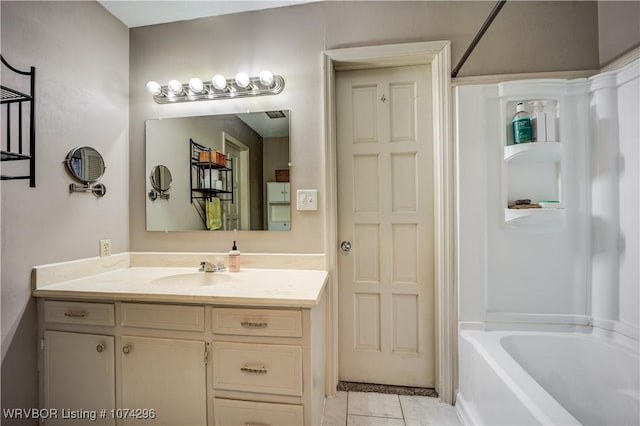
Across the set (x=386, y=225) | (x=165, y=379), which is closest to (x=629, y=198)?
(x=386, y=225)

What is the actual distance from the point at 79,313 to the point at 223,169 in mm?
1029

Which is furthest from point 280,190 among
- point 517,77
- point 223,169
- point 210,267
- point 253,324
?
point 517,77

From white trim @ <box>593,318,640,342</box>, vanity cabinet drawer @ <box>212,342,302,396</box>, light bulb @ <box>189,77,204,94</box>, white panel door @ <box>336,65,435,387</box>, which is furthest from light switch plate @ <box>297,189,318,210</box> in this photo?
white trim @ <box>593,318,640,342</box>

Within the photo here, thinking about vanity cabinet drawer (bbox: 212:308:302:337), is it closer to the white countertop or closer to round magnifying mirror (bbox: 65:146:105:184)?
the white countertop

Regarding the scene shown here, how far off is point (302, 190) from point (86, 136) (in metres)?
1.28

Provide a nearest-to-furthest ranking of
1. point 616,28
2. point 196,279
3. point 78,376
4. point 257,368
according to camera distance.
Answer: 1. point 257,368
2. point 78,376
3. point 616,28
4. point 196,279

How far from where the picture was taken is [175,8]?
1.74m

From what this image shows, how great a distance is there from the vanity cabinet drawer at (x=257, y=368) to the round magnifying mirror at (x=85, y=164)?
1218mm

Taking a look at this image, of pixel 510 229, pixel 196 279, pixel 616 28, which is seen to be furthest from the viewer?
pixel 196 279

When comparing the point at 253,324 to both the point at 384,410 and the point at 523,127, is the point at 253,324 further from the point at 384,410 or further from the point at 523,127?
the point at 523,127

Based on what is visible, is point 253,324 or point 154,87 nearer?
point 253,324

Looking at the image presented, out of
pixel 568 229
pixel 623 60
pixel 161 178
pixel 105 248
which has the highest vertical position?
pixel 623 60

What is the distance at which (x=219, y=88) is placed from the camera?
68.1 inches

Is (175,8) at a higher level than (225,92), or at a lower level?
higher
